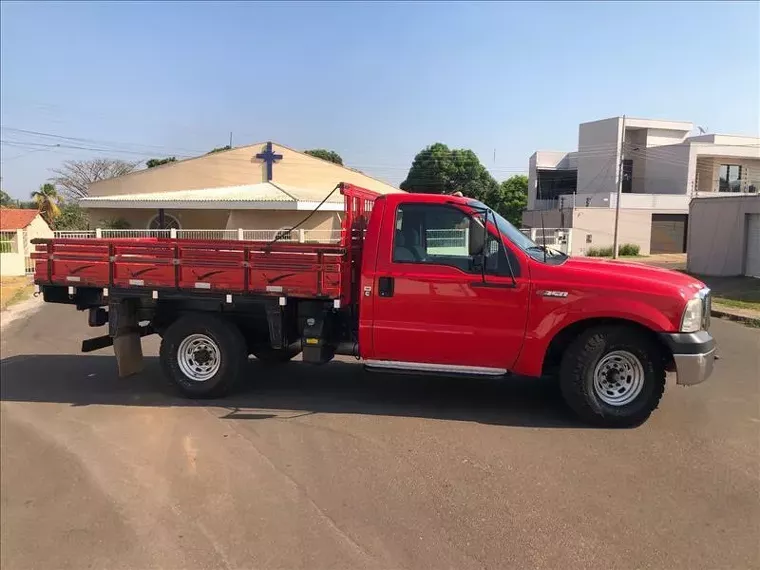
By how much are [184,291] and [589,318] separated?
13.5ft

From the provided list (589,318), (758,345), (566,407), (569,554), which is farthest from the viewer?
(758,345)

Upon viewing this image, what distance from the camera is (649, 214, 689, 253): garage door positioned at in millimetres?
41469

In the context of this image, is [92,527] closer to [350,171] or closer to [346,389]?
[346,389]

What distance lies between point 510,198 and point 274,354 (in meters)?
62.1

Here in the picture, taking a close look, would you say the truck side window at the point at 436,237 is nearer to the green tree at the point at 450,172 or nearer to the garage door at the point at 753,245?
the garage door at the point at 753,245

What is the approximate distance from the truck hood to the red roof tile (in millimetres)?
38833

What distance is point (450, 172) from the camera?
64312 mm

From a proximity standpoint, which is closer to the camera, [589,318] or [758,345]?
[589,318]

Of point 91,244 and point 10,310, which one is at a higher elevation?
point 91,244

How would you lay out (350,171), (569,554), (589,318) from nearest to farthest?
(569,554)
(589,318)
(350,171)

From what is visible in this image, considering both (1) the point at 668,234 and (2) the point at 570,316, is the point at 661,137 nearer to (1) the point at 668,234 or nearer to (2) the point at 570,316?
(1) the point at 668,234

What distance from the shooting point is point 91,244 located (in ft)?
21.2

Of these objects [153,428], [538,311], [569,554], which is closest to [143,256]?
[153,428]

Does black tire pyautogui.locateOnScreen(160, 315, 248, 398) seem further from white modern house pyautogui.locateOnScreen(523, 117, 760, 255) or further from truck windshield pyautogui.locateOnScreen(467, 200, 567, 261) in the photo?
white modern house pyautogui.locateOnScreen(523, 117, 760, 255)
